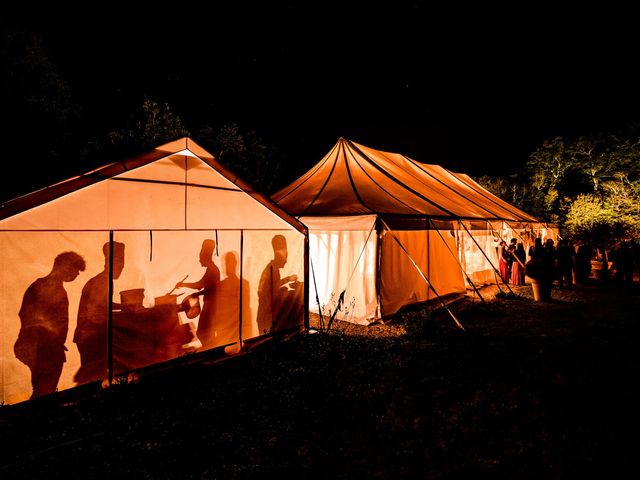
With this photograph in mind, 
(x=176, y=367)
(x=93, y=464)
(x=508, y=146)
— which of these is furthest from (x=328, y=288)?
(x=508, y=146)

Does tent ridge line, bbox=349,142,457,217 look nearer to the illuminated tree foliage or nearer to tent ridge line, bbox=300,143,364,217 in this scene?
tent ridge line, bbox=300,143,364,217

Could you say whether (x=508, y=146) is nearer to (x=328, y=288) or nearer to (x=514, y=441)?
(x=328, y=288)

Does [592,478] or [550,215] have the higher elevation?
[550,215]

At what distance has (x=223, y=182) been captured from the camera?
4.85 metres

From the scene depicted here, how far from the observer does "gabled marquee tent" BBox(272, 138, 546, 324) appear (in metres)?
6.38

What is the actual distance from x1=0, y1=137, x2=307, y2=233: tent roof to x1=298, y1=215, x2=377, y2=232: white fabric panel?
1219 millimetres

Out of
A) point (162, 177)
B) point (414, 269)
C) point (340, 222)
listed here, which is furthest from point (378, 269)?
point (162, 177)

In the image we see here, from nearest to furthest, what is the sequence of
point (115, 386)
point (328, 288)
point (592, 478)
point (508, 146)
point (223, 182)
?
point (592, 478) < point (115, 386) < point (223, 182) < point (328, 288) < point (508, 146)

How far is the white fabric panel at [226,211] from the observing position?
4605 millimetres

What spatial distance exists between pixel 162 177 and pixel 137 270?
1105mm

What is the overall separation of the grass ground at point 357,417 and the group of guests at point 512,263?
4801 millimetres

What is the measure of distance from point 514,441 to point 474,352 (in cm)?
209

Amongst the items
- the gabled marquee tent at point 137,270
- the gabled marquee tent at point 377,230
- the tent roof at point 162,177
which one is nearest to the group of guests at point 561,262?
the gabled marquee tent at point 377,230

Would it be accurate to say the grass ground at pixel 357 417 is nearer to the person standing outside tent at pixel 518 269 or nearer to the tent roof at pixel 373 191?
the tent roof at pixel 373 191
